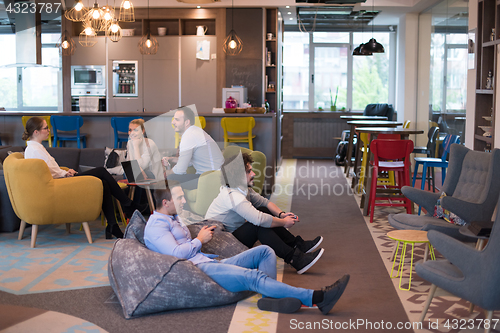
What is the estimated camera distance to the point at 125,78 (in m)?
9.80

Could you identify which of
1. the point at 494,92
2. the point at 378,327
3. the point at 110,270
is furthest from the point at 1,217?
the point at 494,92

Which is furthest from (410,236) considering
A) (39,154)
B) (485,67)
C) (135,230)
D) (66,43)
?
(66,43)

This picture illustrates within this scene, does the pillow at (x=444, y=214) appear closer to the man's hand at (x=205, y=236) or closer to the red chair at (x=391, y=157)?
the red chair at (x=391, y=157)

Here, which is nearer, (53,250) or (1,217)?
(53,250)

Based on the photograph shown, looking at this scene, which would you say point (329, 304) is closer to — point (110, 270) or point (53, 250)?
point (110, 270)

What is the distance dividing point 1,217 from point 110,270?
2345mm

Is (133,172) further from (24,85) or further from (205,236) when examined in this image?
(24,85)

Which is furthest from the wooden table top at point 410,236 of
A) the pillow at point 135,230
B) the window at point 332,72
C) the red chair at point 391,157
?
the window at point 332,72

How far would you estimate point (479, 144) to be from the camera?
19.3 feet

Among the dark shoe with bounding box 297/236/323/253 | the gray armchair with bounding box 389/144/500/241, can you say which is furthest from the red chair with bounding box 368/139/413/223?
the dark shoe with bounding box 297/236/323/253

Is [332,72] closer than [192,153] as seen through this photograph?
No

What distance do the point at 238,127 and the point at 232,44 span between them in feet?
7.07

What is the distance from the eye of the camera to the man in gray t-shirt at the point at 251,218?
3615mm

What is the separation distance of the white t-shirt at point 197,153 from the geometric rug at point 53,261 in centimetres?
106
